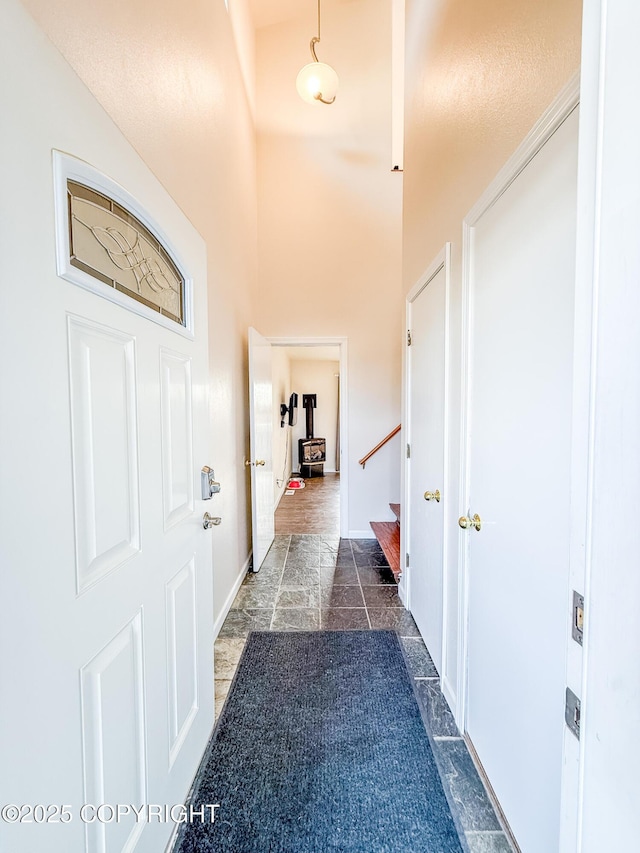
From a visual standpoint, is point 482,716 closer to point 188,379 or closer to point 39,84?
point 188,379

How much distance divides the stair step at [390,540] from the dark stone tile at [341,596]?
32cm

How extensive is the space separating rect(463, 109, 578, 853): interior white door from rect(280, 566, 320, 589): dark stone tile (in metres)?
1.58

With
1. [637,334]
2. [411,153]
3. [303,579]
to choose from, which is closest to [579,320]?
[637,334]

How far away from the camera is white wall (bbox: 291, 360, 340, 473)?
26.0 feet

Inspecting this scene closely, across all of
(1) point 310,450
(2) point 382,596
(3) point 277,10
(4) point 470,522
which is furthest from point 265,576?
(3) point 277,10

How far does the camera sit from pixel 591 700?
0.46 metres

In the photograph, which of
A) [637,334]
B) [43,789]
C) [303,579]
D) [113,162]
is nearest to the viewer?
[637,334]

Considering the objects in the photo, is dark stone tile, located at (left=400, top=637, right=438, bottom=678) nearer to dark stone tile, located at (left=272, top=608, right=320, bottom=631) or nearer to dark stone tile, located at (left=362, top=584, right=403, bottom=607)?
dark stone tile, located at (left=362, top=584, right=403, bottom=607)

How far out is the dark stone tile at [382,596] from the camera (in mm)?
2424

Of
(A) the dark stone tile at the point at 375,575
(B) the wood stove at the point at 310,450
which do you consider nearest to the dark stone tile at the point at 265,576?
(A) the dark stone tile at the point at 375,575

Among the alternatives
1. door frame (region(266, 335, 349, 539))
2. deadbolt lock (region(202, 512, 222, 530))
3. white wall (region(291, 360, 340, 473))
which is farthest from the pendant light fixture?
white wall (region(291, 360, 340, 473))

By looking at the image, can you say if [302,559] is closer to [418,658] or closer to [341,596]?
[341,596]

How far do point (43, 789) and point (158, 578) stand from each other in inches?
17.5

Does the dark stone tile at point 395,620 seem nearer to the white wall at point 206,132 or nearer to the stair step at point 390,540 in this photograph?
the stair step at point 390,540
